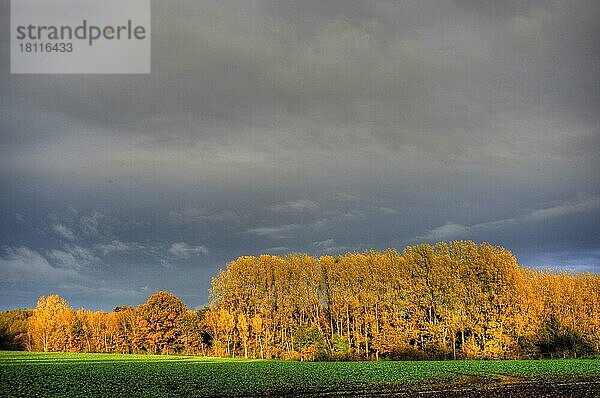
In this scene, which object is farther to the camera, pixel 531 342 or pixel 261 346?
pixel 261 346

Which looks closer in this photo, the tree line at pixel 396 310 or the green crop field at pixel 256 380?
the green crop field at pixel 256 380

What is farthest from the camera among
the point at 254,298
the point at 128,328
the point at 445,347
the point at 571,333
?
the point at 128,328

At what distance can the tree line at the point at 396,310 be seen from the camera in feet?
286

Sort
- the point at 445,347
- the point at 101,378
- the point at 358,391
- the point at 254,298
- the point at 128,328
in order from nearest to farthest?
the point at 358,391 < the point at 101,378 < the point at 445,347 < the point at 254,298 < the point at 128,328

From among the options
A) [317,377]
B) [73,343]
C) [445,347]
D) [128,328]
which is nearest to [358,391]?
[317,377]

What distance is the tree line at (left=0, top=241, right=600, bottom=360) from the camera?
8719cm

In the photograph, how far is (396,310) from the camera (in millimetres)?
90875

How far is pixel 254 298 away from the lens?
98250mm

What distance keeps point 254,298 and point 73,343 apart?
54636 mm

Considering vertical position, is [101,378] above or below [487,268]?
below

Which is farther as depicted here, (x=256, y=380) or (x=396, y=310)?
(x=396, y=310)

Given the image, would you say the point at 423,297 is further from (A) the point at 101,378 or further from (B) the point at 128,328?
(B) the point at 128,328

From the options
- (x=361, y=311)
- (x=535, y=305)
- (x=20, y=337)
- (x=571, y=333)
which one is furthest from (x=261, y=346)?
(x=20, y=337)

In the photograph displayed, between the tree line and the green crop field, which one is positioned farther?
the tree line
